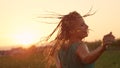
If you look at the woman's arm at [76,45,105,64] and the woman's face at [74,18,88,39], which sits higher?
the woman's face at [74,18,88,39]

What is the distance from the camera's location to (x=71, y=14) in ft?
20.1

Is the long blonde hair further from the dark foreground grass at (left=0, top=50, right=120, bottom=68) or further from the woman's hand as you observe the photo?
→ the dark foreground grass at (left=0, top=50, right=120, bottom=68)

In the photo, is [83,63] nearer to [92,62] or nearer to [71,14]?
[92,62]

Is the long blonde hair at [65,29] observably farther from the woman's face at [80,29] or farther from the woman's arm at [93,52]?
the woman's arm at [93,52]

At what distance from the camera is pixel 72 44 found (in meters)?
5.88

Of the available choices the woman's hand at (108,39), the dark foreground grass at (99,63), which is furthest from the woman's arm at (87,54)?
the dark foreground grass at (99,63)

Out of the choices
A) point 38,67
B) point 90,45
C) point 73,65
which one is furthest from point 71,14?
point 90,45

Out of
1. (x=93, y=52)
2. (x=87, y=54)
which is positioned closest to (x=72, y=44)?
(x=87, y=54)

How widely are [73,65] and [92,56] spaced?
501 mm

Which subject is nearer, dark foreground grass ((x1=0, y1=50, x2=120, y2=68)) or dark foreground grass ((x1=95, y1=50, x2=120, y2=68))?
dark foreground grass ((x1=95, y1=50, x2=120, y2=68))

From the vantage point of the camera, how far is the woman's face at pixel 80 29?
5.89 m

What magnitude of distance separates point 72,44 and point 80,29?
205 millimetres

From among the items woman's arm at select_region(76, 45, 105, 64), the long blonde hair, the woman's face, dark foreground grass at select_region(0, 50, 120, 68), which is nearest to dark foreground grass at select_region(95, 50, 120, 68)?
dark foreground grass at select_region(0, 50, 120, 68)

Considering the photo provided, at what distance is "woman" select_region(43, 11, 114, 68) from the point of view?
18.5 feet
